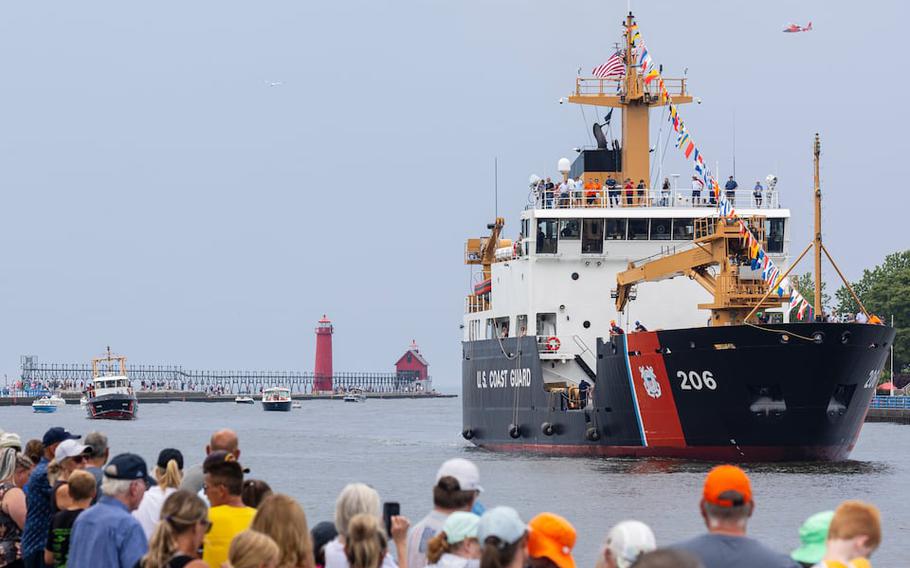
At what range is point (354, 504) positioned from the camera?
8.87 metres

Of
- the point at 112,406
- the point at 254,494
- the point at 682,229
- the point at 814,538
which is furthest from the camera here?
the point at 112,406

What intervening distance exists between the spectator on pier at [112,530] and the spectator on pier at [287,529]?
3.41 feet

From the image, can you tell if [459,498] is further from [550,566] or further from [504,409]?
[504,409]

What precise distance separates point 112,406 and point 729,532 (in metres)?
86.4

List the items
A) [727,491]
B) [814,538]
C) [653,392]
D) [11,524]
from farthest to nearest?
1. [653,392]
2. [11,524]
3. [814,538]
4. [727,491]

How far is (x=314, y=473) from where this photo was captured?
4006cm

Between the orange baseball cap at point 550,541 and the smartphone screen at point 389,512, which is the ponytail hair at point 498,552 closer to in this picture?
the orange baseball cap at point 550,541

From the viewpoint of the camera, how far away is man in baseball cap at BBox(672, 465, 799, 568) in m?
7.38

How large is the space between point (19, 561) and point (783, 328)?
77.5ft

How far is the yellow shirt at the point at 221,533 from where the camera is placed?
938cm

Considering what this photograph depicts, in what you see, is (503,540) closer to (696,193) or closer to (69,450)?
(69,450)

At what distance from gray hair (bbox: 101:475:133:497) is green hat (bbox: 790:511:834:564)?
3901 millimetres

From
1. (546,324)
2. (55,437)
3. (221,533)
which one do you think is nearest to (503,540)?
(221,533)

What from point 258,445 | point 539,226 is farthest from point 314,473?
point 258,445
